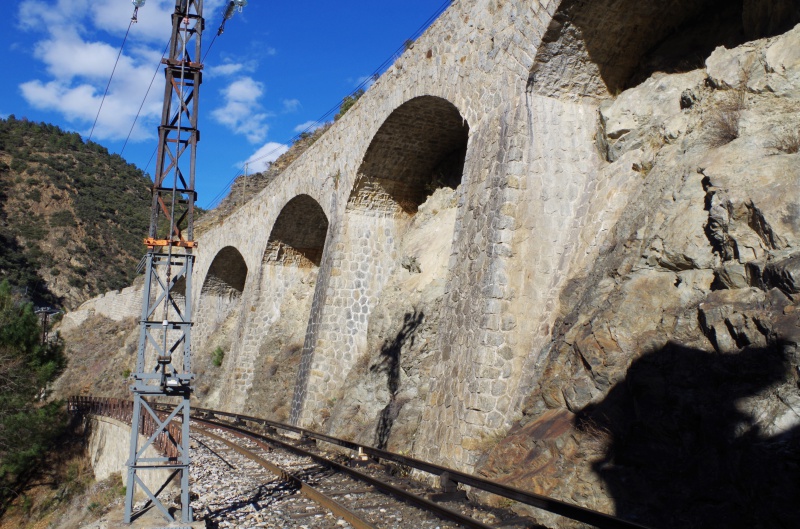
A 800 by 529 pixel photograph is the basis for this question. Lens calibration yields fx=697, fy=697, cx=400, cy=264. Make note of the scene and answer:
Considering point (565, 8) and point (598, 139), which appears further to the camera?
point (598, 139)

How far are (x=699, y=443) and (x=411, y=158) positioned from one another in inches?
397

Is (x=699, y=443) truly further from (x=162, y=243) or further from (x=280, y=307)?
(x=280, y=307)

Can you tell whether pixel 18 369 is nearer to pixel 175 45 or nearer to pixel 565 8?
pixel 175 45

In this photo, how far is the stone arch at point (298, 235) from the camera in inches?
734

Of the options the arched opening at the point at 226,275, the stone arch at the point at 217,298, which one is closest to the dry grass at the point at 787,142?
the arched opening at the point at 226,275

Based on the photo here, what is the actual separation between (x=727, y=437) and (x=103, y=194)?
70.6 meters

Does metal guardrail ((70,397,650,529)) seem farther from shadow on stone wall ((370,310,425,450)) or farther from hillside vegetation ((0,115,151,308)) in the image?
hillside vegetation ((0,115,151,308))

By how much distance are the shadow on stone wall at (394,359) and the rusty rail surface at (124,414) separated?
3533 mm

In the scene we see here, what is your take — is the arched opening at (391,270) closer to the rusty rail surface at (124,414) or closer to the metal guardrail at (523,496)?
the rusty rail surface at (124,414)

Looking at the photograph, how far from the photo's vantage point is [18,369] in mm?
20047

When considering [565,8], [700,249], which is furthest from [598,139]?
[700,249]

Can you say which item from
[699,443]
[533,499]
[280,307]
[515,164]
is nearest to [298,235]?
[280,307]

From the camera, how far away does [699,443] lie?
16.7ft

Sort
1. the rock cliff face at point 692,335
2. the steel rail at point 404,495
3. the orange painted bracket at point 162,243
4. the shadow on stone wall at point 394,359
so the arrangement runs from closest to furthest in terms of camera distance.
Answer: the rock cliff face at point 692,335, the steel rail at point 404,495, the orange painted bracket at point 162,243, the shadow on stone wall at point 394,359
